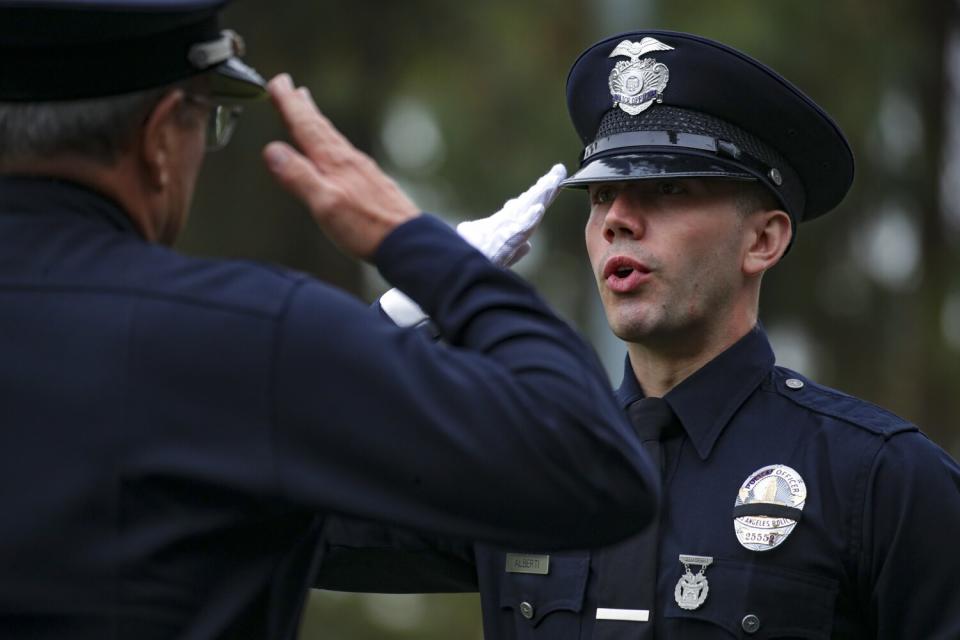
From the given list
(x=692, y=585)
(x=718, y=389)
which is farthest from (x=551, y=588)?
(x=718, y=389)

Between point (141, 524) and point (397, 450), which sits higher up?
point (397, 450)

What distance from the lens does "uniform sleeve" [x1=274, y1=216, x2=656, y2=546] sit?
2.00m

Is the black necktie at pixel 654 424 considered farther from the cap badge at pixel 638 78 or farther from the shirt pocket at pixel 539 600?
the cap badge at pixel 638 78

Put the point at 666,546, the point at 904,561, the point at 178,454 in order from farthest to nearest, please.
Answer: the point at 666,546 → the point at 904,561 → the point at 178,454

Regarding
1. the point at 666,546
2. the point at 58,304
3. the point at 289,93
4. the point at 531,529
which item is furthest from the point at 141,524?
the point at 666,546

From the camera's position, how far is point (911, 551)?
3.07 metres

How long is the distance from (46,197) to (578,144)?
759 cm

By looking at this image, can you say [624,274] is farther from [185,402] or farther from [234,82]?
[185,402]

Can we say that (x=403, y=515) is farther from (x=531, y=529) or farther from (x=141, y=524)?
(x=141, y=524)

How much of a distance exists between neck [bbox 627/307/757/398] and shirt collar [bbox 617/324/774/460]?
1.0 inches

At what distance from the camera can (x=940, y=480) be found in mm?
3178

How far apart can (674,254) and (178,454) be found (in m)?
1.68

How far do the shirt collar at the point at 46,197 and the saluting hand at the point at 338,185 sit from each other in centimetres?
25

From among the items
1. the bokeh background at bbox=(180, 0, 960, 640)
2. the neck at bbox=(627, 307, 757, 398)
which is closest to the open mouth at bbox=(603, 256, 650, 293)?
the neck at bbox=(627, 307, 757, 398)
